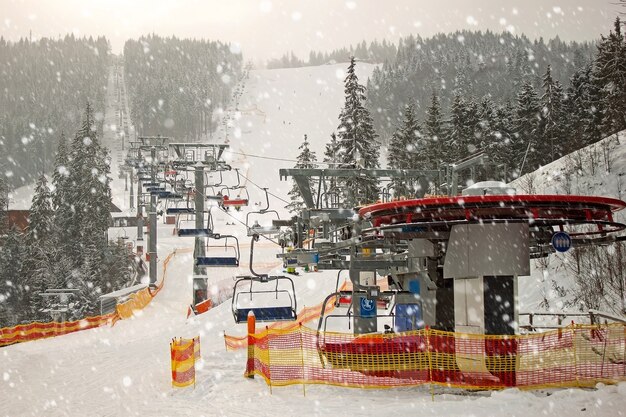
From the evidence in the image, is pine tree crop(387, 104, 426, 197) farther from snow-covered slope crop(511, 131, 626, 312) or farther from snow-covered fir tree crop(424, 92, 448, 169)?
snow-covered slope crop(511, 131, 626, 312)

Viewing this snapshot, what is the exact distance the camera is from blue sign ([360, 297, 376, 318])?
16202 mm

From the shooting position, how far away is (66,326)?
28.1 m

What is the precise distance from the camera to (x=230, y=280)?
1886 inches

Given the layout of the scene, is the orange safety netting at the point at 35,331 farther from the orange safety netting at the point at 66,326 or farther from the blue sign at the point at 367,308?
the blue sign at the point at 367,308

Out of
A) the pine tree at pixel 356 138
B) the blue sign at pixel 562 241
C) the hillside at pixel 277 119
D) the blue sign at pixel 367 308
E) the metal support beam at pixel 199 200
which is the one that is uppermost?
the hillside at pixel 277 119

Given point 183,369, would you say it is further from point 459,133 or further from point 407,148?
point 459,133

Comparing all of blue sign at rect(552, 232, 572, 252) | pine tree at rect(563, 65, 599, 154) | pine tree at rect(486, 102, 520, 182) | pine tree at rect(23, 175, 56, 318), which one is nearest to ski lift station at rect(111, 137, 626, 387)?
blue sign at rect(552, 232, 572, 252)

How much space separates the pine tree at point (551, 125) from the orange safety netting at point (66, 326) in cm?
3772

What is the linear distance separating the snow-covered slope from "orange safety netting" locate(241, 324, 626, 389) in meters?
9.81

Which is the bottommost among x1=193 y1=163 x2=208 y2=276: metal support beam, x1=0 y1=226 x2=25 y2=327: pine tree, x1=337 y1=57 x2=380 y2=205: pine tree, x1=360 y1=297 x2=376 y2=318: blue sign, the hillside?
x1=0 y1=226 x2=25 y2=327: pine tree

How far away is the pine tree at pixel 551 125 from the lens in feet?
174

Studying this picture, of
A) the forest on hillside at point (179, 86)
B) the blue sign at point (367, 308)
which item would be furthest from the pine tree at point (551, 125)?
the forest on hillside at point (179, 86)

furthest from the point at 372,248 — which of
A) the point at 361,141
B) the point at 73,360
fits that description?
the point at 361,141

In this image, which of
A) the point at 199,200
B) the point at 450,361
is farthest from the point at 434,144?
the point at 450,361
